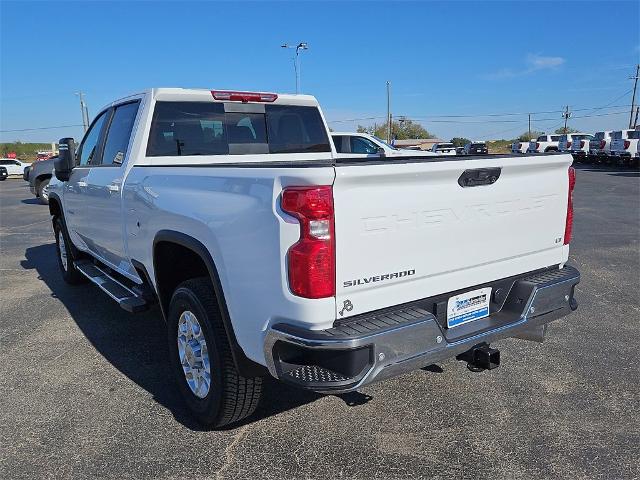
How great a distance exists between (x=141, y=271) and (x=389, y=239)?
2.27m

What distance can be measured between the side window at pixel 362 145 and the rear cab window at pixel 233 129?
11.0m

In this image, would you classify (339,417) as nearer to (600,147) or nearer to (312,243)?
(312,243)

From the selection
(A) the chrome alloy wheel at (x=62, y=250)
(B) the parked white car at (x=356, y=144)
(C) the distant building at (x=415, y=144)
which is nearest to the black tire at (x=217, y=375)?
(A) the chrome alloy wheel at (x=62, y=250)

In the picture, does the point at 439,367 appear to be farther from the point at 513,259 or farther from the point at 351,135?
the point at 351,135

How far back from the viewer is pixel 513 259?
315 cm

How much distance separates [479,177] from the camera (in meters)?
2.87

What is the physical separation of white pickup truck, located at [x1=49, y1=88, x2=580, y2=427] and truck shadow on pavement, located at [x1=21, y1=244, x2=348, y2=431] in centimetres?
38

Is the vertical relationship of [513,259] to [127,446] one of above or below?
above

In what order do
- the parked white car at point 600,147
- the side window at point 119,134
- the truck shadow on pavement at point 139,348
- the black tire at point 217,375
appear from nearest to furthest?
A: the black tire at point 217,375, the truck shadow on pavement at point 139,348, the side window at point 119,134, the parked white car at point 600,147

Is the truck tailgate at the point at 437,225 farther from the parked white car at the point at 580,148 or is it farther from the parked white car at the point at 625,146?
the parked white car at the point at 580,148

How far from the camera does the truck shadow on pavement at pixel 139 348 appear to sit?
3518 mm

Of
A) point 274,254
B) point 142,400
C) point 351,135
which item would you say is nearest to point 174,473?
point 142,400

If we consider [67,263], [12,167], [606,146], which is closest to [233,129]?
[67,263]

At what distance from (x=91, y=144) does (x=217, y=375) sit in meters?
3.53
